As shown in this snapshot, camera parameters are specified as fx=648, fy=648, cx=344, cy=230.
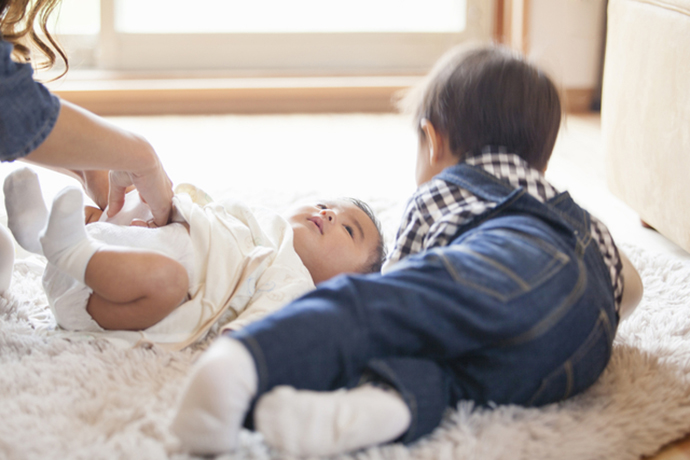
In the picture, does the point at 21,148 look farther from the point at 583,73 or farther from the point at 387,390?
the point at 583,73

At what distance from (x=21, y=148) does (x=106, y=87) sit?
1.95 meters

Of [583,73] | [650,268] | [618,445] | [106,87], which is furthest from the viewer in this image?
[583,73]

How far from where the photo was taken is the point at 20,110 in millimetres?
703

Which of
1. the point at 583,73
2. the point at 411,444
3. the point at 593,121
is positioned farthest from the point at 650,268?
the point at 583,73

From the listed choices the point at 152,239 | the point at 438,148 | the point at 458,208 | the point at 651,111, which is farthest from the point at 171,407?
the point at 651,111

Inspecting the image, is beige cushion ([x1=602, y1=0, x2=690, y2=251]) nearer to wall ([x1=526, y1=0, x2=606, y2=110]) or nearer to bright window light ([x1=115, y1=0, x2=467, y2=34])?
wall ([x1=526, y1=0, x2=606, y2=110])

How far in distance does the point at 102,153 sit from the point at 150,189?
0.13 metres

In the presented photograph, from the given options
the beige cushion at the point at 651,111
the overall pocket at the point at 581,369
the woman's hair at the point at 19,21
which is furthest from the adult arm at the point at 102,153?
the beige cushion at the point at 651,111

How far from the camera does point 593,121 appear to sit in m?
2.57

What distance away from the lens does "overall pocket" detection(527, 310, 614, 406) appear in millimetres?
687

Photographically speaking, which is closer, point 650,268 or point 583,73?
point 650,268

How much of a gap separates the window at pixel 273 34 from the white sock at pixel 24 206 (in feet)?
6.58

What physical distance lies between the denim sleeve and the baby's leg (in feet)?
0.25

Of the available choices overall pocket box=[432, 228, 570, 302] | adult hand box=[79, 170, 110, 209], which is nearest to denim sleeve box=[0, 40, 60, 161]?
adult hand box=[79, 170, 110, 209]
